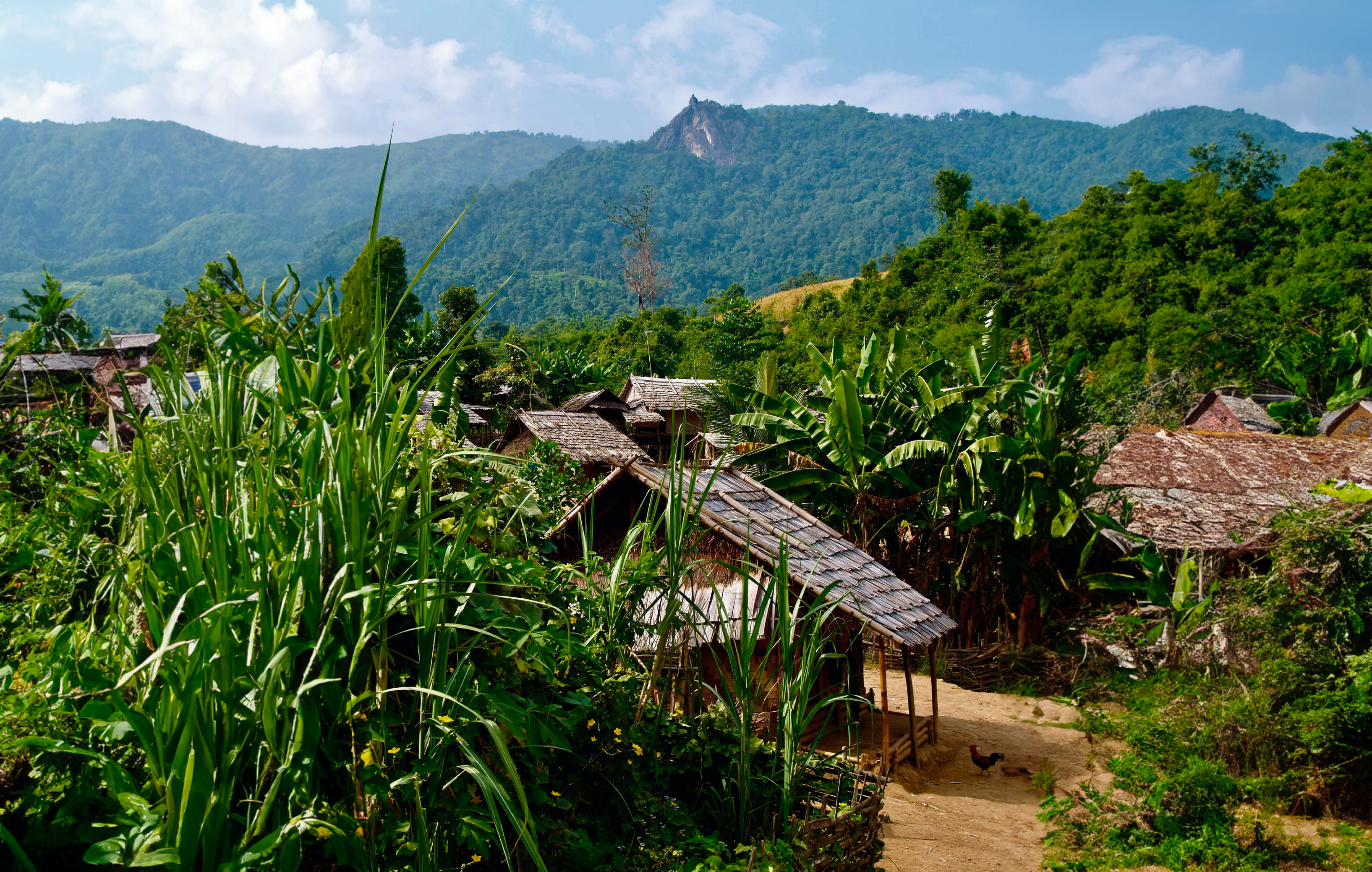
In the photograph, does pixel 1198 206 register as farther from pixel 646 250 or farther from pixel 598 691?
pixel 598 691

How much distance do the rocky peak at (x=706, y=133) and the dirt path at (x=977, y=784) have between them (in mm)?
148400

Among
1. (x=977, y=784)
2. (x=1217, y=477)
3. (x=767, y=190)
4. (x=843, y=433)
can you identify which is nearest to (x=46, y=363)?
(x=977, y=784)

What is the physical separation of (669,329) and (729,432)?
2781 cm

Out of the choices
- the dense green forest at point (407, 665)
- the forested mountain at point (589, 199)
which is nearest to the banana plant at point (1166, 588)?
the dense green forest at point (407, 665)

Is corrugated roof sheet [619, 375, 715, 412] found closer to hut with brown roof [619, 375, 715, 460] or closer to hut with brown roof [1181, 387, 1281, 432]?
hut with brown roof [619, 375, 715, 460]

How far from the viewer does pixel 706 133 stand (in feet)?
504

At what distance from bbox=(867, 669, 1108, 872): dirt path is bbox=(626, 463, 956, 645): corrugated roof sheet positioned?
4.44 ft

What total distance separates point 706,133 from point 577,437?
146202 mm

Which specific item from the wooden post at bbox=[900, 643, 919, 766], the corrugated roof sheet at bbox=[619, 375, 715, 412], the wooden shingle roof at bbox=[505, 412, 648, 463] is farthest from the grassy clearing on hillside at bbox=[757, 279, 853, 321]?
the wooden post at bbox=[900, 643, 919, 766]

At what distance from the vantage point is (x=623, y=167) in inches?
5497

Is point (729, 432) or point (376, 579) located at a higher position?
point (376, 579)

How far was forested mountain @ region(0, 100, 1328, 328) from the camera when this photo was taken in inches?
3942

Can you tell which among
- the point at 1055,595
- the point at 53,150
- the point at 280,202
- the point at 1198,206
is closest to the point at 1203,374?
the point at 1198,206

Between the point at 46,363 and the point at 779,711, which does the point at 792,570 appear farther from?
the point at 46,363
